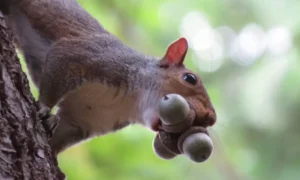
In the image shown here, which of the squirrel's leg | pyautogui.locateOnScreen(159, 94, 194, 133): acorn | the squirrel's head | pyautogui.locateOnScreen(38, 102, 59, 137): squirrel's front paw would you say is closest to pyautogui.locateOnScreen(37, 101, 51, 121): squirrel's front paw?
pyautogui.locateOnScreen(38, 102, 59, 137): squirrel's front paw

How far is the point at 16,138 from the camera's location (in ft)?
4.40

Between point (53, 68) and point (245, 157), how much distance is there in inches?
58.6

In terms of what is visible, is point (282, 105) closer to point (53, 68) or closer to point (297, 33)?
point (297, 33)

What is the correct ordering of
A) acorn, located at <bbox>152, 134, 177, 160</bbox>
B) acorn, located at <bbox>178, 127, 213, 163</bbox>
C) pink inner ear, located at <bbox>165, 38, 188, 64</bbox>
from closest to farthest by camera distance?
acorn, located at <bbox>178, 127, 213, 163</bbox> → acorn, located at <bbox>152, 134, 177, 160</bbox> → pink inner ear, located at <bbox>165, 38, 188, 64</bbox>

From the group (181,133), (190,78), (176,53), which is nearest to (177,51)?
(176,53)

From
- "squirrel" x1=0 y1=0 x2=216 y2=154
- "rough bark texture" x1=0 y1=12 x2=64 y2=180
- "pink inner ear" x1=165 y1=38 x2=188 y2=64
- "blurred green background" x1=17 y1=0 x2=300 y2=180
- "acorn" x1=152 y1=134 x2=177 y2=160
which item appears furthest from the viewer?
"blurred green background" x1=17 y1=0 x2=300 y2=180

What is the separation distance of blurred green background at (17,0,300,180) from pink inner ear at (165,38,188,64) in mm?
563

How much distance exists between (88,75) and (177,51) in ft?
1.04

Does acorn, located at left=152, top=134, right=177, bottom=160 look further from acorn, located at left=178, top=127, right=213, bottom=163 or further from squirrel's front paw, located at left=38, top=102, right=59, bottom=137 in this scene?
squirrel's front paw, located at left=38, top=102, right=59, bottom=137

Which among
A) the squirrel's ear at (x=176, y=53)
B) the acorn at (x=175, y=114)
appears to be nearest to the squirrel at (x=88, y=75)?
the squirrel's ear at (x=176, y=53)

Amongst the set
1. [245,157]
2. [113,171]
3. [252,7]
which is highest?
[252,7]

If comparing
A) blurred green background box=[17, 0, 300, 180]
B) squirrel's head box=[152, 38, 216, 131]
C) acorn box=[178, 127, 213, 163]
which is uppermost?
blurred green background box=[17, 0, 300, 180]

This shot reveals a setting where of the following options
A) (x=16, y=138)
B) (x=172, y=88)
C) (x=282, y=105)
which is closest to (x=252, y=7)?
(x=282, y=105)

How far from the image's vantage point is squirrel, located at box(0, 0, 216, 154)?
1.95 meters
